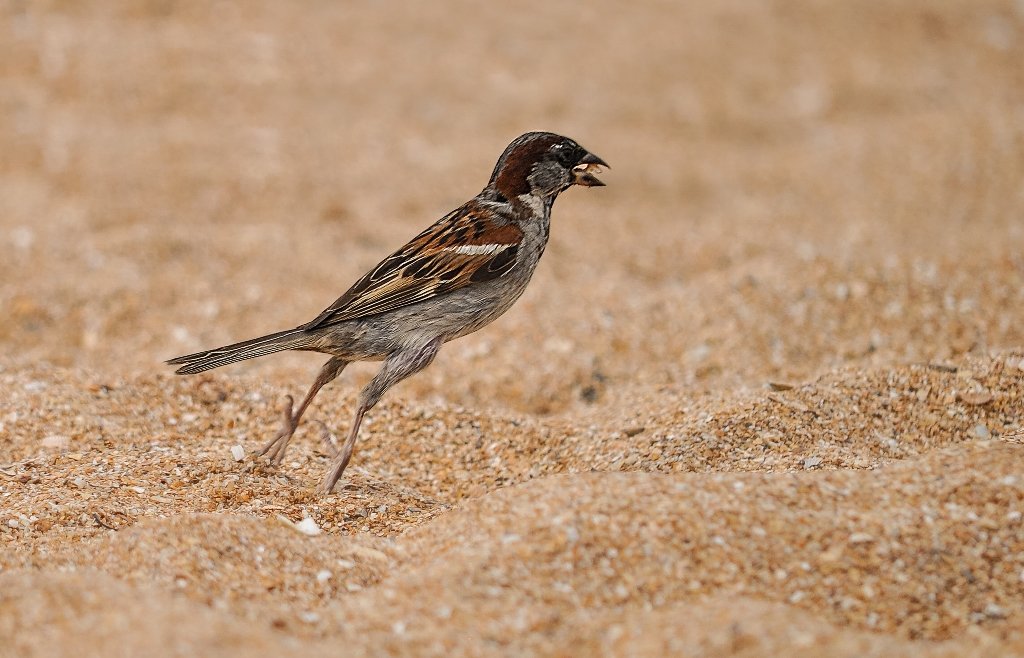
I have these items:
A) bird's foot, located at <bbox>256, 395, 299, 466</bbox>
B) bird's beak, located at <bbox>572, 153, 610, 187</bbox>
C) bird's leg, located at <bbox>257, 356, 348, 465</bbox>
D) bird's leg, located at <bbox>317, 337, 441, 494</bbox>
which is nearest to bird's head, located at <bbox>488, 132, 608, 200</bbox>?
bird's beak, located at <bbox>572, 153, 610, 187</bbox>

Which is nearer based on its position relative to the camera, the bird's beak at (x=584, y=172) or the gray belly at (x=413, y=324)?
the gray belly at (x=413, y=324)

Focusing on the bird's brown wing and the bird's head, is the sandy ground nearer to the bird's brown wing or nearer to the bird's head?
the bird's brown wing

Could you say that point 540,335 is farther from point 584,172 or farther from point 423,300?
point 423,300

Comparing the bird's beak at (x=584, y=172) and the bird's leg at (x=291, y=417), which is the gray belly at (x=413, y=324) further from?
the bird's beak at (x=584, y=172)

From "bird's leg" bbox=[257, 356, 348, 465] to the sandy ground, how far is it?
157 millimetres

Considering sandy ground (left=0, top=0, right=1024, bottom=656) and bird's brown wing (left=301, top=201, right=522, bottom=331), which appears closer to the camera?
sandy ground (left=0, top=0, right=1024, bottom=656)

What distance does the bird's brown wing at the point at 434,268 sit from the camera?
17.1 feet

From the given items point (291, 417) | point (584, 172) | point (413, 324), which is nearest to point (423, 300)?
point (413, 324)

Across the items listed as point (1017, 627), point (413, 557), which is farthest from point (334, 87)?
point (1017, 627)

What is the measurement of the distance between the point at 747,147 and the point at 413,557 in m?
8.84

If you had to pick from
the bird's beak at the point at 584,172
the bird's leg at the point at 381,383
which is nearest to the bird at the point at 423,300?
the bird's leg at the point at 381,383

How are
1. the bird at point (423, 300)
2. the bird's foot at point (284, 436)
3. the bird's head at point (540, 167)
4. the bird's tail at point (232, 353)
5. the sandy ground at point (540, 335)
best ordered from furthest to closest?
the bird's head at point (540, 167)
the bird's foot at point (284, 436)
the bird at point (423, 300)
the bird's tail at point (232, 353)
the sandy ground at point (540, 335)

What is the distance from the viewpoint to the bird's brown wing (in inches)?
206

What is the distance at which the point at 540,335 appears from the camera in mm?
7719
